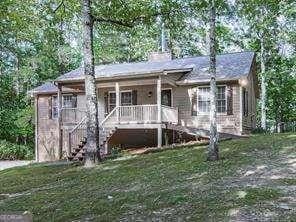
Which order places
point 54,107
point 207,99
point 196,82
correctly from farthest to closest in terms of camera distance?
point 54,107, point 207,99, point 196,82

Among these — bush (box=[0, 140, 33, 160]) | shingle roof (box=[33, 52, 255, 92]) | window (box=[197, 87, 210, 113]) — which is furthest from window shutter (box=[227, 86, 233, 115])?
bush (box=[0, 140, 33, 160])

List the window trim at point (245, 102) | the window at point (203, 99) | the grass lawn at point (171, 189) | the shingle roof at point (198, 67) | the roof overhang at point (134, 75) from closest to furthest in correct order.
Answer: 1. the grass lawn at point (171, 189)
2. the roof overhang at point (134, 75)
3. the shingle roof at point (198, 67)
4. the window at point (203, 99)
5. the window trim at point (245, 102)

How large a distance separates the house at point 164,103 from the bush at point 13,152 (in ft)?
27.1

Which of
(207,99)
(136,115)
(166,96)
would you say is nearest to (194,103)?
(207,99)

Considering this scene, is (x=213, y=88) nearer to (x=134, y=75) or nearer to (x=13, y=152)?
(x=134, y=75)

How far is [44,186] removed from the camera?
14242mm

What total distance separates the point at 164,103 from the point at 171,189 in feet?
52.1

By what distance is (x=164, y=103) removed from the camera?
87.7 feet

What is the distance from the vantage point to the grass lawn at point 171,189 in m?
8.77

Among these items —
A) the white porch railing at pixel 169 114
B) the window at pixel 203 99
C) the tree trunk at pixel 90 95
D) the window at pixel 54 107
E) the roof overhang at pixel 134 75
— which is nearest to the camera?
the tree trunk at pixel 90 95

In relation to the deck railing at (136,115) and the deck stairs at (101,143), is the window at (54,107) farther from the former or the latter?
the deck stairs at (101,143)

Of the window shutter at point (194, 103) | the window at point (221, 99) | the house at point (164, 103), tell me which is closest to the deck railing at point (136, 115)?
the house at point (164, 103)

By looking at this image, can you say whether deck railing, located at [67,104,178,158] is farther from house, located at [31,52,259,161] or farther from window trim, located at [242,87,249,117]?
window trim, located at [242,87,249,117]

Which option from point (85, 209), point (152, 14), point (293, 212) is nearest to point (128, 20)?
point (152, 14)
